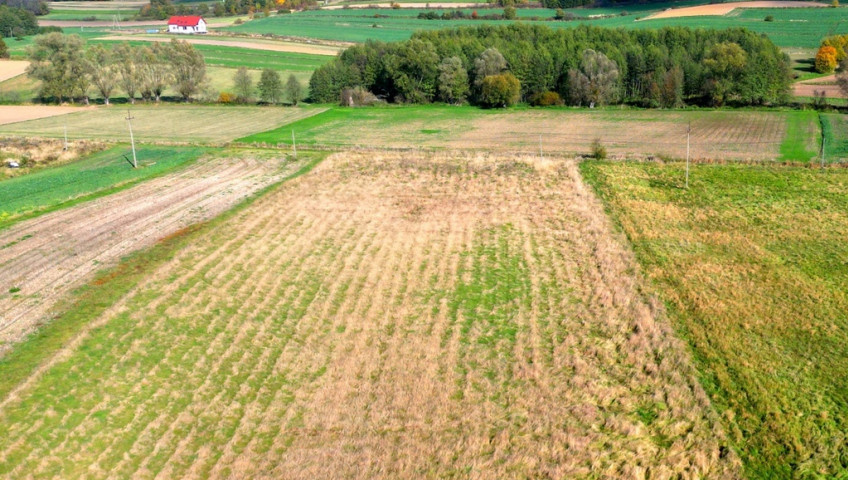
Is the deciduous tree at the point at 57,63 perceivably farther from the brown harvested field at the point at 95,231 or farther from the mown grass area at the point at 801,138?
the mown grass area at the point at 801,138

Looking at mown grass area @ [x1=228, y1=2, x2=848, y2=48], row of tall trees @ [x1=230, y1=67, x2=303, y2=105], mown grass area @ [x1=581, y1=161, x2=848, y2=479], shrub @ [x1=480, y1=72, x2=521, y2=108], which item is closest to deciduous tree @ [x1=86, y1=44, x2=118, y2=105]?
A: row of tall trees @ [x1=230, y1=67, x2=303, y2=105]

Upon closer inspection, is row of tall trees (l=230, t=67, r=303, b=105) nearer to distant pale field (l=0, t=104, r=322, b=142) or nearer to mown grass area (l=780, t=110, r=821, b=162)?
distant pale field (l=0, t=104, r=322, b=142)

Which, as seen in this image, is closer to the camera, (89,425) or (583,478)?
(583,478)

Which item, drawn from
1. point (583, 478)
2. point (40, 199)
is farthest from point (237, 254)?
point (583, 478)

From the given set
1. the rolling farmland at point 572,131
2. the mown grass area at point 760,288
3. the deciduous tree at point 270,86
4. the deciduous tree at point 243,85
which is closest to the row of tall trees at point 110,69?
the deciduous tree at point 243,85

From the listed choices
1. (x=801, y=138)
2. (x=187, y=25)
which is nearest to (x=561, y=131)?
(x=801, y=138)

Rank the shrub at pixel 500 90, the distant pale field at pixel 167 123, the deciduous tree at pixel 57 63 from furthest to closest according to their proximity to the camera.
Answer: the deciduous tree at pixel 57 63 → the shrub at pixel 500 90 → the distant pale field at pixel 167 123

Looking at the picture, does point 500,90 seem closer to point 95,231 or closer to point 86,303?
point 95,231

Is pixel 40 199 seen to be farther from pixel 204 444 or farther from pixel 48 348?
pixel 204 444
